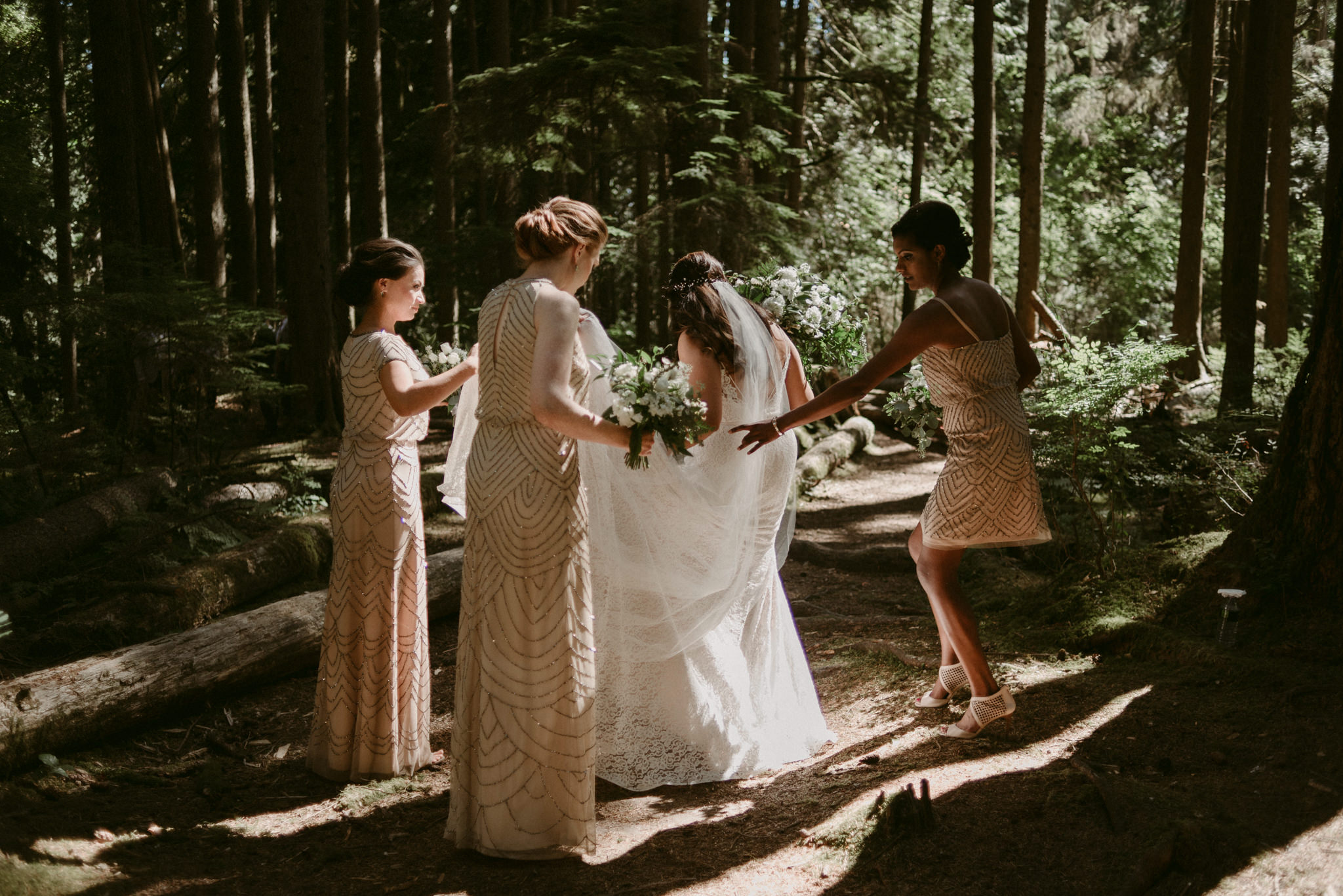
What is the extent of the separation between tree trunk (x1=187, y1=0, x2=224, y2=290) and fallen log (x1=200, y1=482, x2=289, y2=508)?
6.49 metres

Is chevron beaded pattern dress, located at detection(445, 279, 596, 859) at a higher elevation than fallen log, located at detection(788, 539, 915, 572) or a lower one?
higher

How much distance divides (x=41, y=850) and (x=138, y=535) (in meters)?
4.93

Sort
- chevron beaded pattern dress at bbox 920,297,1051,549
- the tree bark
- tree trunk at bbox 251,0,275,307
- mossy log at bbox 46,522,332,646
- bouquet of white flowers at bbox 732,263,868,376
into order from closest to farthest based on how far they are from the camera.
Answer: chevron beaded pattern dress at bbox 920,297,1051,549 → bouquet of white flowers at bbox 732,263,868,376 → mossy log at bbox 46,522,332,646 → the tree bark → tree trunk at bbox 251,0,275,307

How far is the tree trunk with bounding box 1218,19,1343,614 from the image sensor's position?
4.60 metres

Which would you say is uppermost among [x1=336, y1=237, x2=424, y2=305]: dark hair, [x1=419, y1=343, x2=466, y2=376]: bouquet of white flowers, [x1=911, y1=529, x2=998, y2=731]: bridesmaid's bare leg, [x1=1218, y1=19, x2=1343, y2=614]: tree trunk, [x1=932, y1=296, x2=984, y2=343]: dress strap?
[x1=336, y1=237, x2=424, y2=305]: dark hair

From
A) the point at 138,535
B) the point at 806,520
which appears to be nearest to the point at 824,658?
the point at 806,520

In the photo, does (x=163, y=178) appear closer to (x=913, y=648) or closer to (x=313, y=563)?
(x=313, y=563)

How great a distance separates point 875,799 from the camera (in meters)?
3.91

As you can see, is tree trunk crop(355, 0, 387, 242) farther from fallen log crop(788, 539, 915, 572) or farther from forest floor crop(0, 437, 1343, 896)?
forest floor crop(0, 437, 1343, 896)

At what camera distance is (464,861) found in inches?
154

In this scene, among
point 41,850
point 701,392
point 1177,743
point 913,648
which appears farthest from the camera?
point 913,648

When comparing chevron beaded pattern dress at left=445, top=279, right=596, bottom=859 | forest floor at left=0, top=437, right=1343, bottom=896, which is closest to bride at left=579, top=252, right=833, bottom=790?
forest floor at left=0, top=437, right=1343, bottom=896

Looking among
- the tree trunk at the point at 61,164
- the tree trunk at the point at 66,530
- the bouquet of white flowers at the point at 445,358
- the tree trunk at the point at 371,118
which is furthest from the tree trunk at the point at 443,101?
the bouquet of white flowers at the point at 445,358

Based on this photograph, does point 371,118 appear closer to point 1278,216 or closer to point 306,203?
point 306,203
